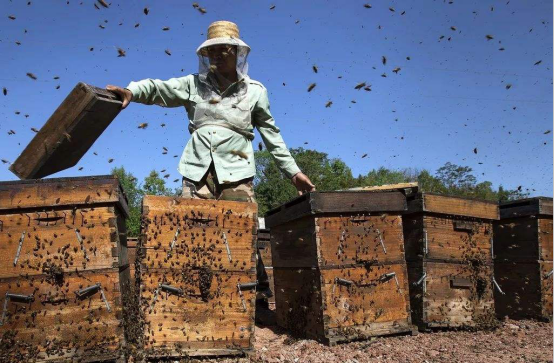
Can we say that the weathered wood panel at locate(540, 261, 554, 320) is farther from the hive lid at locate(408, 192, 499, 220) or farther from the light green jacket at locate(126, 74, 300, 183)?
the light green jacket at locate(126, 74, 300, 183)

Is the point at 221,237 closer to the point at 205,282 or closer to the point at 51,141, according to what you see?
the point at 205,282

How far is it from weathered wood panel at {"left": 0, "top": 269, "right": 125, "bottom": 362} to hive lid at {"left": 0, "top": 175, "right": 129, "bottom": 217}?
1.40 ft

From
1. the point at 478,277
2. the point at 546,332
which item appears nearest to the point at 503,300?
the point at 546,332

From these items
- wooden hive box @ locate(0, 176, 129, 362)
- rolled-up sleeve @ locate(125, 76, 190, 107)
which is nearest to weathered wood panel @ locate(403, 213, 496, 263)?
rolled-up sleeve @ locate(125, 76, 190, 107)

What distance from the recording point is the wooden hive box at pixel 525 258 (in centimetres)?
490

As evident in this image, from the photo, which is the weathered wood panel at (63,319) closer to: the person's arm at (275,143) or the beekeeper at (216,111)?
the beekeeper at (216,111)

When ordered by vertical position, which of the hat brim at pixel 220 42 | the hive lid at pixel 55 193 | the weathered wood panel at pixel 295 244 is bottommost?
the weathered wood panel at pixel 295 244

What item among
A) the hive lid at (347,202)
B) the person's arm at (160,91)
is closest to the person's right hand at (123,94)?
the person's arm at (160,91)

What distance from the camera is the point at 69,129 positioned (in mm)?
3693

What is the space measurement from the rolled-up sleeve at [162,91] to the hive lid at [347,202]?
1375 millimetres

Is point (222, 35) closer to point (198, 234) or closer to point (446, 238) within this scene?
point (198, 234)

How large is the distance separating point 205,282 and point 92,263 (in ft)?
2.39

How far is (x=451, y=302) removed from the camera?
4.20 metres

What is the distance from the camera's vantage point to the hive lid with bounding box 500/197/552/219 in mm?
4898
